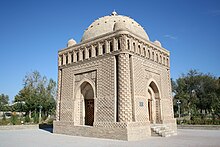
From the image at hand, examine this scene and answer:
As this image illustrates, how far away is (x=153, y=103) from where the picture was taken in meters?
14.4

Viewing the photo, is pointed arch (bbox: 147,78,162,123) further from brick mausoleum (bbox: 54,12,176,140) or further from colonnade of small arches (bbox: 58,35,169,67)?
colonnade of small arches (bbox: 58,35,169,67)

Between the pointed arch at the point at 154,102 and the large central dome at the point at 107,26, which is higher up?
the large central dome at the point at 107,26

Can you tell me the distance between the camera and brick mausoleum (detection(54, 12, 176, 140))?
36.7 feet

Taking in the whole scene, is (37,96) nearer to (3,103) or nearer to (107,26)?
(107,26)

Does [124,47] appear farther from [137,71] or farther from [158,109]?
[158,109]

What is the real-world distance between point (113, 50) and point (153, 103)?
5.21 meters

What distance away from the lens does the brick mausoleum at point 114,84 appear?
11.2 metres

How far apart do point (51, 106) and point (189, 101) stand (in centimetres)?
2612

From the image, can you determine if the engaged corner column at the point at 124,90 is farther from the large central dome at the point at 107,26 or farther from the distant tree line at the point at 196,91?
the distant tree line at the point at 196,91

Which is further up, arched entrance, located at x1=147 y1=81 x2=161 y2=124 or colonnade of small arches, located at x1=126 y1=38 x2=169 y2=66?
colonnade of small arches, located at x1=126 y1=38 x2=169 y2=66

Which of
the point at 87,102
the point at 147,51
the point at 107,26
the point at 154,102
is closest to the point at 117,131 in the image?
the point at 87,102

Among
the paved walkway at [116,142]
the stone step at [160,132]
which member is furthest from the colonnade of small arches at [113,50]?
the paved walkway at [116,142]

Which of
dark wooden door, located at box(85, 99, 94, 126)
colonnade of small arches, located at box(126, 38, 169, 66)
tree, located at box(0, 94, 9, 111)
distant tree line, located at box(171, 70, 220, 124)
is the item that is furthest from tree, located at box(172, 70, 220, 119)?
tree, located at box(0, 94, 9, 111)

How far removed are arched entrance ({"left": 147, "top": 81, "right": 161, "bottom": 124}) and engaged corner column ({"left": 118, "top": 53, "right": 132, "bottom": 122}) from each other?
11.9 ft
